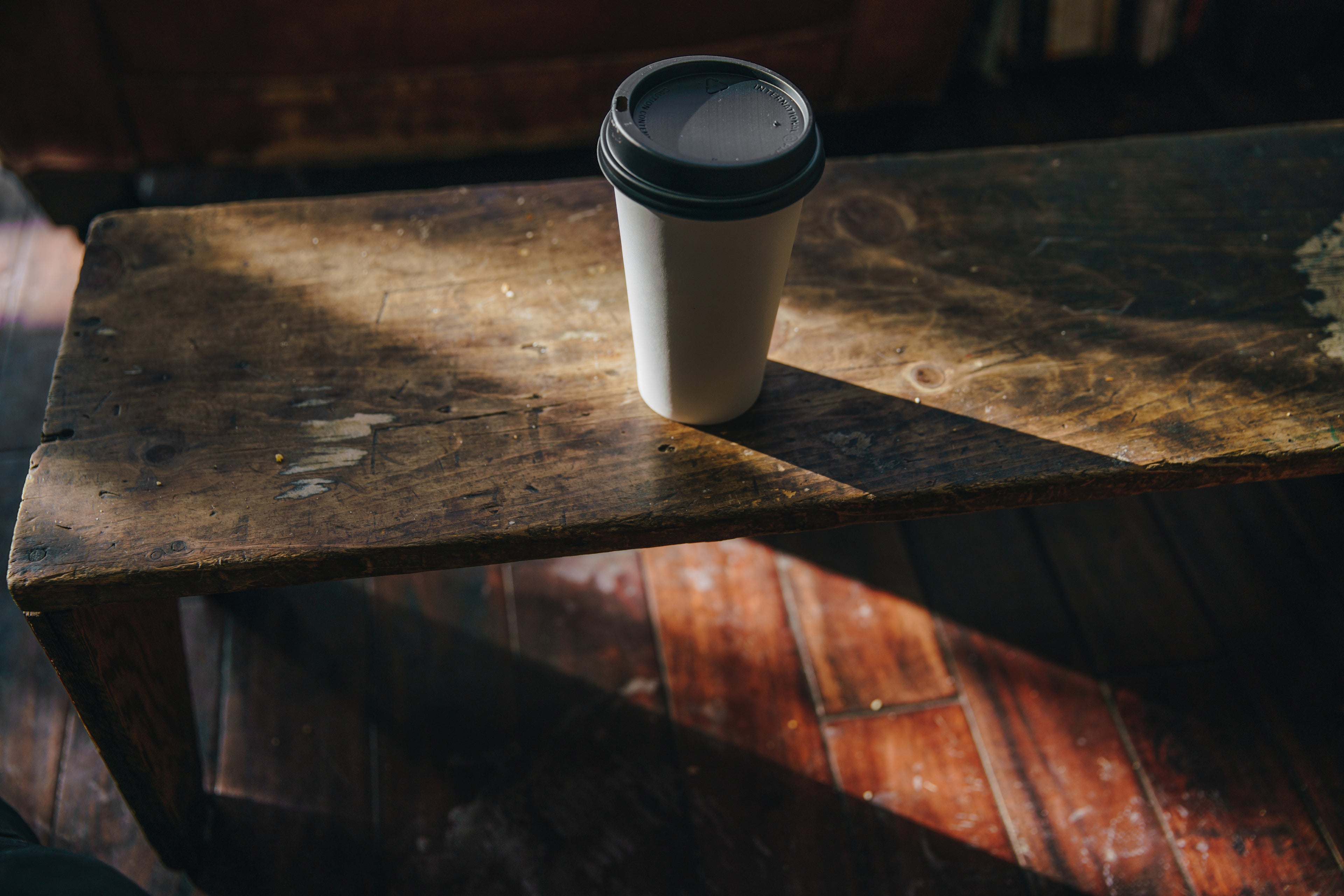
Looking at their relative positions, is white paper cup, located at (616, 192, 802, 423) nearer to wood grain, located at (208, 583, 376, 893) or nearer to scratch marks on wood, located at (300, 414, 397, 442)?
scratch marks on wood, located at (300, 414, 397, 442)

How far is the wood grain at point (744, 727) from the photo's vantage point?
0.95 m

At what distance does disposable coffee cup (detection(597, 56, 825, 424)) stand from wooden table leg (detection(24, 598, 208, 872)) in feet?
1.66

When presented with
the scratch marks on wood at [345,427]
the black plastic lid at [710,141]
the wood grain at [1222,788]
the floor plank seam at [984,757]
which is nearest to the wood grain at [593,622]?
the floor plank seam at [984,757]

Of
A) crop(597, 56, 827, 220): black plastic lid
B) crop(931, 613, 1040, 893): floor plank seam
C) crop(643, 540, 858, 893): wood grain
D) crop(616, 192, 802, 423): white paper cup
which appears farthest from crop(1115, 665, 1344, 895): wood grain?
crop(597, 56, 827, 220): black plastic lid

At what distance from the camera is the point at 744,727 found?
104cm

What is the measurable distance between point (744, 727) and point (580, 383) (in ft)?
1.65

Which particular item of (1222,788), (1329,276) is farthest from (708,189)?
(1222,788)

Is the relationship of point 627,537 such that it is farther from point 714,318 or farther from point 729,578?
point 729,578

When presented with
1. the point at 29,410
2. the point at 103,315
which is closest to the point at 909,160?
the point at 103,315

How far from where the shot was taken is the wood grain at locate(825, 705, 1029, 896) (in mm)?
936

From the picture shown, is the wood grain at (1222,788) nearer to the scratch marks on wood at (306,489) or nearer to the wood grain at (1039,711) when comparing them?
the wood grain at (1039,711)

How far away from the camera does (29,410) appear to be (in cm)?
133

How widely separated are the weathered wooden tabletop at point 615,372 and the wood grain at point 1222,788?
1.42 feet

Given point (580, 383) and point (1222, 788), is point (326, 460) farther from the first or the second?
point (1222, 788)
